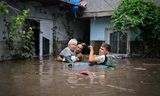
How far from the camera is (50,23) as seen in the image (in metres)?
20.0

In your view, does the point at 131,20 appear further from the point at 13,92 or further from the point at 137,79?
the point at 13,92

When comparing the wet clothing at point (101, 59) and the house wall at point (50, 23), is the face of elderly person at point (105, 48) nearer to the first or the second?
the wet clothing at point (101, 59)

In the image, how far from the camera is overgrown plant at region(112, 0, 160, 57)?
688 inches

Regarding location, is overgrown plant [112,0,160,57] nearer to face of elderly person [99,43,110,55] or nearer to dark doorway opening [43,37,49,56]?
dark doorway opening [43,37,49,56]

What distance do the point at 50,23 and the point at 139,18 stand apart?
5.32 meters

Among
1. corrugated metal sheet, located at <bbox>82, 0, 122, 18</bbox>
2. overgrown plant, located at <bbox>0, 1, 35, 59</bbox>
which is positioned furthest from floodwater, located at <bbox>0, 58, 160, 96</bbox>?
corrugated metal sheet, located at <bbox>82, 0, 122, 18</bbox>

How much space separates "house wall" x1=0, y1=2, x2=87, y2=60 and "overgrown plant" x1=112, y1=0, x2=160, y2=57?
3.82 metres

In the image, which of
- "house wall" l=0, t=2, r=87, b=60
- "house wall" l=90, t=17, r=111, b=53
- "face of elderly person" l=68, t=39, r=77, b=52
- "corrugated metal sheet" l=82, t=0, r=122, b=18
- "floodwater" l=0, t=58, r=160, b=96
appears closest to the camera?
"floodwater" l=0, t=58, r=160, b=96

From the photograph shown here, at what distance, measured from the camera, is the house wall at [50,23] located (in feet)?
57.1

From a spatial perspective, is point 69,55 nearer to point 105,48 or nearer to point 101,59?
point 101,59

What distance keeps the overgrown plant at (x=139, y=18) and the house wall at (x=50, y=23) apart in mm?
3820

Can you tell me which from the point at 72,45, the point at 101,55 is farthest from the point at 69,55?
the point at 101,55

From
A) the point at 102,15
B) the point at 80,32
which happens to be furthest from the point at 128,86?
the point at 80,32

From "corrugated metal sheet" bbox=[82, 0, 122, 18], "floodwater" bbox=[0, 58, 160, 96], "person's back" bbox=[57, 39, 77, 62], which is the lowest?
"floodwater" bbox=[0, 58, 160, 96]
